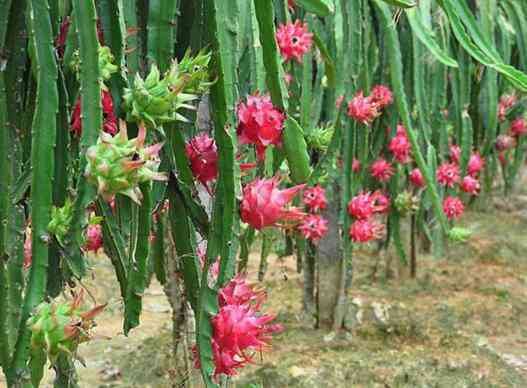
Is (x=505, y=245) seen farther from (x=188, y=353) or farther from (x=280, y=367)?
(x=188, y=353)

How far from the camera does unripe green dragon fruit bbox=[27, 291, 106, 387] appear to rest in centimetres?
81

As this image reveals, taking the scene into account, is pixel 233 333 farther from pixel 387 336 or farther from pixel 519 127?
pixel 519 127

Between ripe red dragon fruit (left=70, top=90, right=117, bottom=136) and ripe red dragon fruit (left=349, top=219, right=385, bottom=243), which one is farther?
ripe red dragon fruit (left=349, top=219, right=385, bottom=243)

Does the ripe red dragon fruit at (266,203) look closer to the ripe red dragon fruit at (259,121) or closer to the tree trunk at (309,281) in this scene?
the ripe red dragon fruit at (259,121)

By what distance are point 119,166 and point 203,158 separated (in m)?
0.30

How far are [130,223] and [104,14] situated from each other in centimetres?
30

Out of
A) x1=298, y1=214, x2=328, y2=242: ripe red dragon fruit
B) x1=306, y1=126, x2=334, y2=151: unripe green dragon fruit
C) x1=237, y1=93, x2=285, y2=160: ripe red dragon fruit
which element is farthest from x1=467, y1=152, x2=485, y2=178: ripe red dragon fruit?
x1=237, y1=93, x2=285, y2=160: ripe red dragon fruit

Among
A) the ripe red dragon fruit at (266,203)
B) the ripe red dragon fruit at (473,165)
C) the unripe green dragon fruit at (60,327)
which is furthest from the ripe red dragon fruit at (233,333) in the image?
the ripe red dragon fruit at (473,165)

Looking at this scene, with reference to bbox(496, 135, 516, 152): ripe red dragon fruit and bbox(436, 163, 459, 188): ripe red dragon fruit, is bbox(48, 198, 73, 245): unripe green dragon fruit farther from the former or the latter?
bbox(496, 135, 516, 152): ripe red dragon fruit

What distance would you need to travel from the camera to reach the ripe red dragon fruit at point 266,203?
3.32ft

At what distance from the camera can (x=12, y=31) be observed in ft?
3.77

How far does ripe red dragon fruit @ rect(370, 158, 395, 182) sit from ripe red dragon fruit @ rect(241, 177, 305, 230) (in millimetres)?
2393

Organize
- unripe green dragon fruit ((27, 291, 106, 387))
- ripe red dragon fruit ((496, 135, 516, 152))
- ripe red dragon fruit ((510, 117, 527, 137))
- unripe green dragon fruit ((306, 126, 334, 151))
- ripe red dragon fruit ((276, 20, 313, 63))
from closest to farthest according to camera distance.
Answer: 1. unripe green dragon fruit ((27, 291, 106, 387))
2. ripe red dragon fruit ((276, 20, 313, 63))
3. unripe green dragon fruit ((306, 126, 334, 151))
4. ripe red dragon fruit ((510, 117, 527, 137))
5. ripe red dragon fruit ((496, 135, 516, 152))

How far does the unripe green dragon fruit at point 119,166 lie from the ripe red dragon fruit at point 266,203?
20 cm
